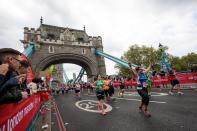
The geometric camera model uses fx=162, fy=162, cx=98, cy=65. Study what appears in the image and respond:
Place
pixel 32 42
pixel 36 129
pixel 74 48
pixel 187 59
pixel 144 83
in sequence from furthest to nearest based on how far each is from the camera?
pixel 187 59 < pixel 74 48 < pixel 32 42 < pixel 144 83 < pixel 36 129

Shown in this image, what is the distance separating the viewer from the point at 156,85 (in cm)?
1834

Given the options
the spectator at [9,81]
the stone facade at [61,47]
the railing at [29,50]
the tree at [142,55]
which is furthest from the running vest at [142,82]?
the tree at [142,55]

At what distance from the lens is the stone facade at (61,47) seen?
31.3 meters

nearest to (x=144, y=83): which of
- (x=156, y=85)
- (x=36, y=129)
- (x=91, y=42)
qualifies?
(x=36, y=129)

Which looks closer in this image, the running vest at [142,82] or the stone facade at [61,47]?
the running vest at [142,82]

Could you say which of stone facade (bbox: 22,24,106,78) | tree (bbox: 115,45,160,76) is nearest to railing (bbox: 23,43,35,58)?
stone facade (bbox: 22,24,106,78)

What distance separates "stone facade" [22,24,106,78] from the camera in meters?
31.3

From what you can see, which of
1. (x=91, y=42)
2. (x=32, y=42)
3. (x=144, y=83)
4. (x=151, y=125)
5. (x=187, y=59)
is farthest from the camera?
(x=187, y=59)

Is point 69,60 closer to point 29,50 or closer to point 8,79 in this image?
point 29,50

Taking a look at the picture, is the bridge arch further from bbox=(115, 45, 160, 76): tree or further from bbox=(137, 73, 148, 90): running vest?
bbox=(137, 73, 148, 90): running vest

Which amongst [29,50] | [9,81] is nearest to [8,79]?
[9,81]

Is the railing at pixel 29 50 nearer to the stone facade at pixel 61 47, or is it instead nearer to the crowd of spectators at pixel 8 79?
the stone facade at pixel 61 47

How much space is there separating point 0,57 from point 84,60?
1276 inches

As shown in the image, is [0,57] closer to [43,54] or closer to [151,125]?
[151,125]
